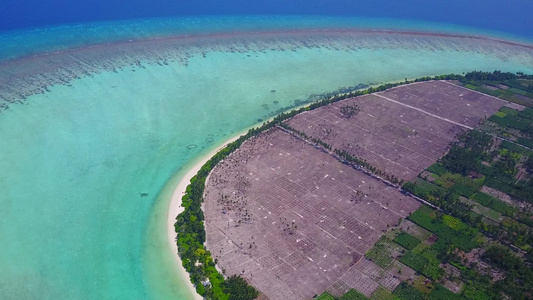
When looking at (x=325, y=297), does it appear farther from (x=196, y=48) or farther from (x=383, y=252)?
(x=196, y=48)

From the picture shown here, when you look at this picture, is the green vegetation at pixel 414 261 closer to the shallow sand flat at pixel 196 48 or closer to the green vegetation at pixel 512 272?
the green vegetation at pixel 512 272

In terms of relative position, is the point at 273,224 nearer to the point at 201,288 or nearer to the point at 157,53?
the point at 201,288

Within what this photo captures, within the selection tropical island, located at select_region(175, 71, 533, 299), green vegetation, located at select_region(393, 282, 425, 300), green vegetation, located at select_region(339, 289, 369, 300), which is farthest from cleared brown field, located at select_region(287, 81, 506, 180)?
green vegetation, located at select_region(339, 289, 369, 300)

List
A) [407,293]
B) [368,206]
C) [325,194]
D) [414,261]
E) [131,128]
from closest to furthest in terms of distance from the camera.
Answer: [407,293] → [414,261] → [368,206] → [325,194] → [131,128]

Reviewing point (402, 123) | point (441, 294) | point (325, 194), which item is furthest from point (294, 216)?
point (402, 123)

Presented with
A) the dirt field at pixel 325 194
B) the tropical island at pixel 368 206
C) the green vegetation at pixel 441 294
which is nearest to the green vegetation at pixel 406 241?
the tropical island at pixel 368 206

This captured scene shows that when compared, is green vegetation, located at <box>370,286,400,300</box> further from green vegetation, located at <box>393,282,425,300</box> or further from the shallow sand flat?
the shallow sand flat

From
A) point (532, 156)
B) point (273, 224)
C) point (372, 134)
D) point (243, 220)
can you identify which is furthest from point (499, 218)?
point (243, 220)
